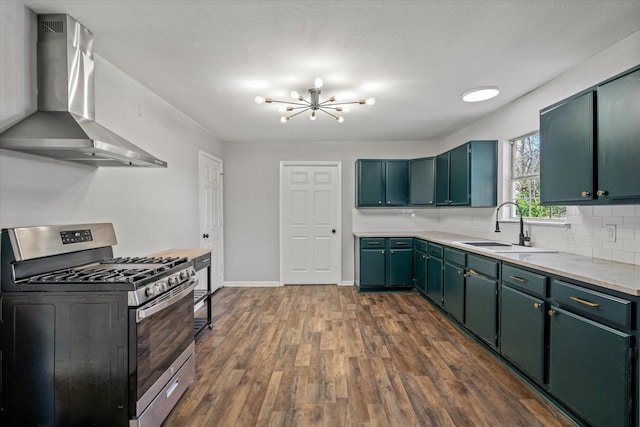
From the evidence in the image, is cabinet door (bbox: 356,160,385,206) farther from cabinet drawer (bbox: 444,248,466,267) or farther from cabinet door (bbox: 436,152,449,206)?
cabinet drawer (bbox: 444,248,466,267)

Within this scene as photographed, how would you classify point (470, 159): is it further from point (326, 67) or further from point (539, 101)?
point (326, 67)

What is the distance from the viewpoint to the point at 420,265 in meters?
4.36

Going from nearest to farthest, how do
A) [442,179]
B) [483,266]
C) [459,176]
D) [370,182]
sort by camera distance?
[483,266] → [459,176] → [442,179] → [370,182]

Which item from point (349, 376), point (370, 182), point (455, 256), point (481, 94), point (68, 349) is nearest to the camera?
point (68, 349)

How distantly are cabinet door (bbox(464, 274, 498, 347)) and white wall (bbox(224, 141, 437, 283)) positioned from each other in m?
2.44

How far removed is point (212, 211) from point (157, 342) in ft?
9.88

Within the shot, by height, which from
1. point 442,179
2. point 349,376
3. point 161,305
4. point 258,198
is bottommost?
point 349,376

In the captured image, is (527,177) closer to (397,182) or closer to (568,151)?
(568,151)

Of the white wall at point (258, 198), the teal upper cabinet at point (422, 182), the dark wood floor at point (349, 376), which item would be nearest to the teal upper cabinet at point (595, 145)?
the dark wood floor at point (349, 376)

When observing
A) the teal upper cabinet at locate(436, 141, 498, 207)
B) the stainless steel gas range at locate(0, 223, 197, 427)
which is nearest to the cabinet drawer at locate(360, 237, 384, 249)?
the teal upper cabinet at locate(436, 141, 498, 207)

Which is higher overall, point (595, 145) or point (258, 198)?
point (595, 145)

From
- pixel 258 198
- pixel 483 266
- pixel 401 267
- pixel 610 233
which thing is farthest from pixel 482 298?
pixel 258 198

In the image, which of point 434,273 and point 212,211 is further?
point 212,211

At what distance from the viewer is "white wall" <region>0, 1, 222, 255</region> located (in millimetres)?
1653
